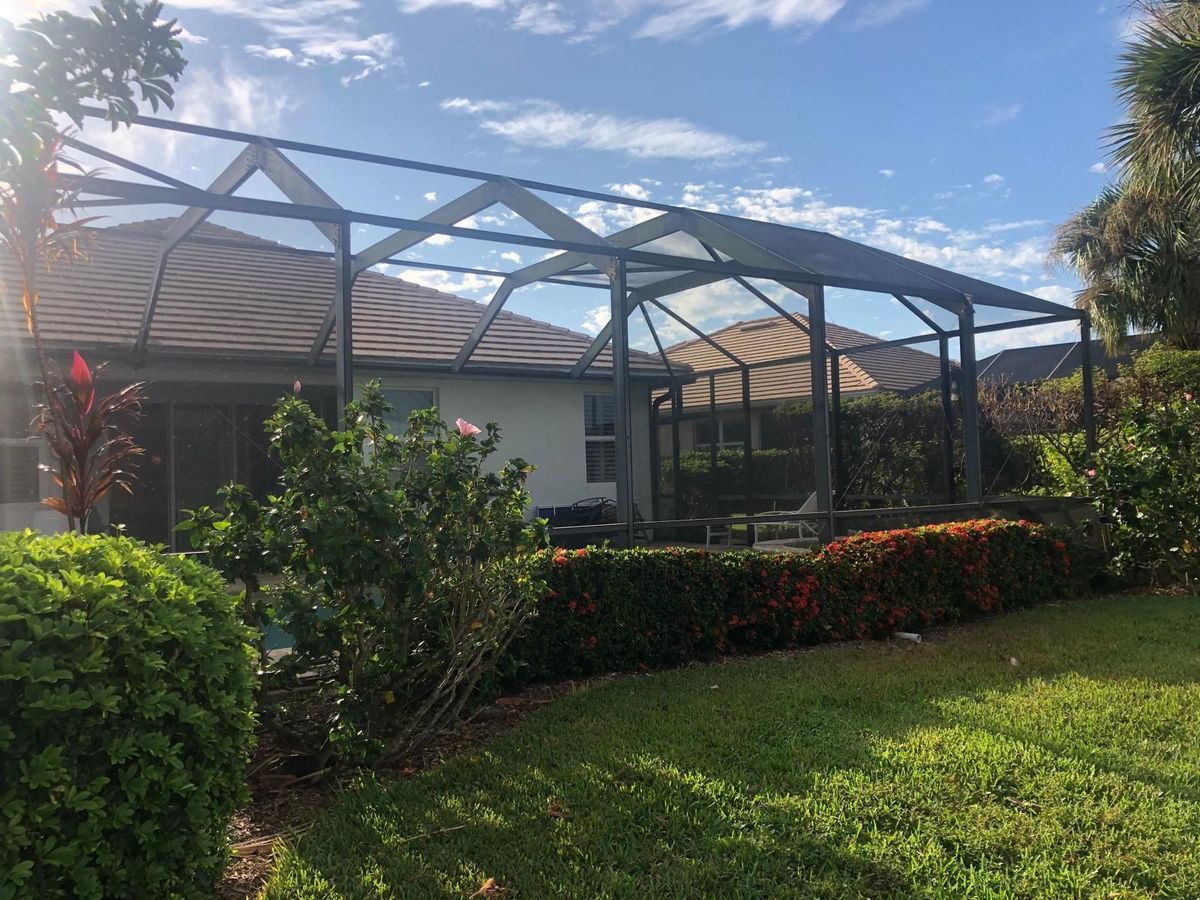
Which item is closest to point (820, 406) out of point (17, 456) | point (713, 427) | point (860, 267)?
point (860, 267)

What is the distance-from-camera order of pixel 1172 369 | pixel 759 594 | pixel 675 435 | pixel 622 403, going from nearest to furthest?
pixel 759 594 < pixel 622 403 < pixel 675 435 < pixel 1172 369

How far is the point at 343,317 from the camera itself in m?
5.34

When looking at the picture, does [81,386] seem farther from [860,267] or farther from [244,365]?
[860,267]

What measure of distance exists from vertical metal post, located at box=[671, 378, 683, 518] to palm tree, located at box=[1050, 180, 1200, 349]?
7437 millimetres

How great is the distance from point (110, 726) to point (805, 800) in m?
2.52

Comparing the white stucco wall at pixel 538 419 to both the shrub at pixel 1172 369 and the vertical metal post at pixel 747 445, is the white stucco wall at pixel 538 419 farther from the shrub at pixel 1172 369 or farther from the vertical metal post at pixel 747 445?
the shrub at pixel 1172 369

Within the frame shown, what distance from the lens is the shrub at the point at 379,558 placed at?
3.68 metres

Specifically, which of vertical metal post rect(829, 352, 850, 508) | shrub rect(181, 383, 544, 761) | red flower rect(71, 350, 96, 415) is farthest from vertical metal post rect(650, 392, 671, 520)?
red flower rect(71, 350, 96, 415)

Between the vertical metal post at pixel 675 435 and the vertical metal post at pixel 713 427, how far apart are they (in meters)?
0.39

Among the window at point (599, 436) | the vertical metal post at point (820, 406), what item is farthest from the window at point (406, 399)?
the vertical metal post at point (820, 406)

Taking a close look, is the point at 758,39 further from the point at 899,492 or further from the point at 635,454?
the point at 899,492

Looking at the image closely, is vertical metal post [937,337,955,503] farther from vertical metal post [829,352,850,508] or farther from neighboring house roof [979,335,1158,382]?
neighboring house roof [979,335,1158,382]

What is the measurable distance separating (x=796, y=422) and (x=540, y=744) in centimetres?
679

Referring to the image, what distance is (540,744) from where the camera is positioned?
410 centimetres
